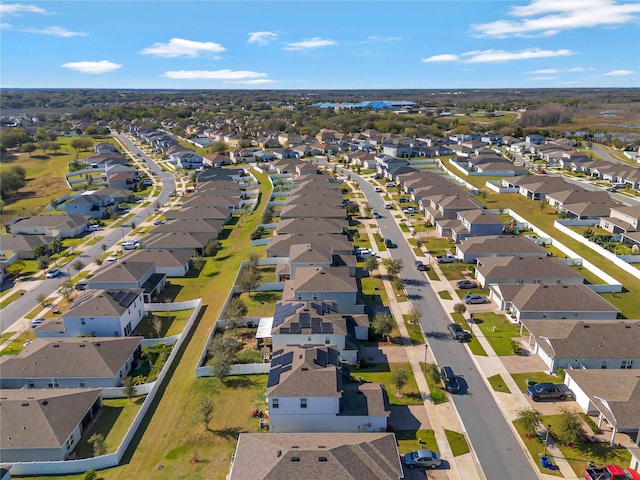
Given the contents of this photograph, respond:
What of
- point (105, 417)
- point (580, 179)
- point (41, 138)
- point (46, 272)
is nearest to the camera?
point (105, 417)

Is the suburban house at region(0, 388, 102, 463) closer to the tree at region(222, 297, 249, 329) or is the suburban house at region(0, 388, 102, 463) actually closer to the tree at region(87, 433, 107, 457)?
the tree at region(87, 433, 107, 457)

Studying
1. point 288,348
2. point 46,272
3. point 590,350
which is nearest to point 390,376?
point 288,348

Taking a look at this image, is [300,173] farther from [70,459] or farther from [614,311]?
[70,459]

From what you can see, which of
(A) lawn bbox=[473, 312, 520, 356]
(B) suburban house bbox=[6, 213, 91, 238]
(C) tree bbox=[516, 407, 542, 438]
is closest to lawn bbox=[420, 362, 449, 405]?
(C) tree bbox=[516, 407, 542, 438]

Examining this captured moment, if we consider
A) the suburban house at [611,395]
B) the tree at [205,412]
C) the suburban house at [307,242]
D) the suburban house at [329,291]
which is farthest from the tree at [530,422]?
the suburban house at [307,242]

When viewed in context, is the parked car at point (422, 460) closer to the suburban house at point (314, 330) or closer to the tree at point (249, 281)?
the suburban house at point (314, 330)
